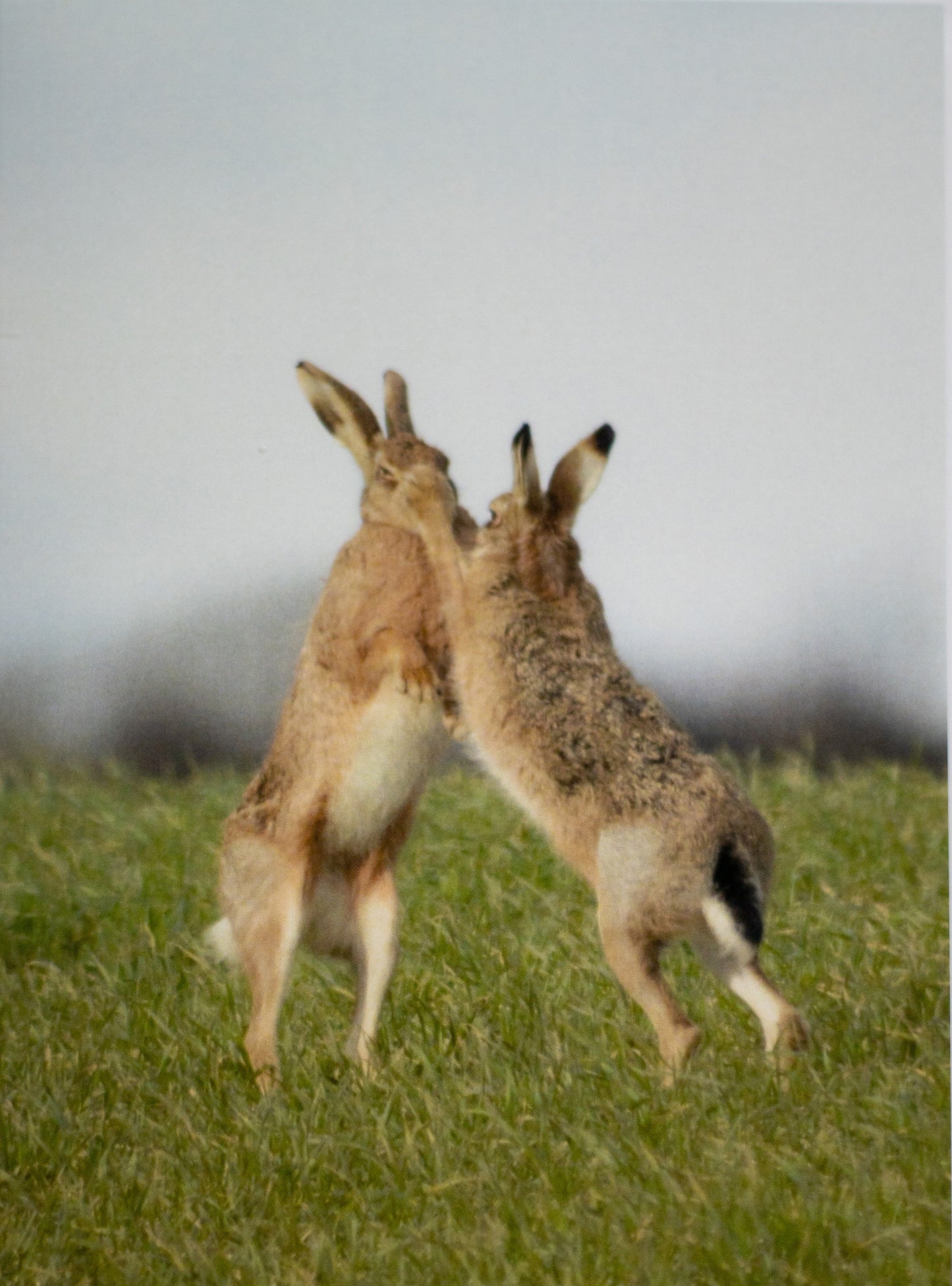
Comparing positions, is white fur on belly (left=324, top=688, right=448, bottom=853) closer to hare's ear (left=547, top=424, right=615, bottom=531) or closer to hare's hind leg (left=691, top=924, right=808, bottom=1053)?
hare's ear (left=547, top=424, right=615, bottom=531)

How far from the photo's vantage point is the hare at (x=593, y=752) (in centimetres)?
327

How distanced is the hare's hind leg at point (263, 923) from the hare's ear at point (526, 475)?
1.00 m

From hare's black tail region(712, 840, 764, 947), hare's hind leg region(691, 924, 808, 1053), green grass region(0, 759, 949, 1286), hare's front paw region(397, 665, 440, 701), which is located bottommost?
green grass region(0, 759, 949, 1286)

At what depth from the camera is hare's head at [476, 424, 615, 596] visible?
3.72m

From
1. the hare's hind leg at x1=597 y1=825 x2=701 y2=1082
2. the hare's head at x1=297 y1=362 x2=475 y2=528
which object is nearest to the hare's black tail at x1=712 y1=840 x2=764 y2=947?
the hare's hind leg at x1=597 y1=825 x2=701 y2=1082

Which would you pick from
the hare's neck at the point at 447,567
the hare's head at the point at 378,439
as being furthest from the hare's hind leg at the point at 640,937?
the hare's head at the point at 378,439

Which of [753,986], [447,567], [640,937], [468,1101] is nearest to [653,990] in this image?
[640,937]

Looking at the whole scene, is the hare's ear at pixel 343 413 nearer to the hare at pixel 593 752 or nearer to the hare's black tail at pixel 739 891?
the hare at pixel 593 752

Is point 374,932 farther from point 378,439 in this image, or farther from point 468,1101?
point 378,439

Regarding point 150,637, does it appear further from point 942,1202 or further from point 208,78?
point 942,1202

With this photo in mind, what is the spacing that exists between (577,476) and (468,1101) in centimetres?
145

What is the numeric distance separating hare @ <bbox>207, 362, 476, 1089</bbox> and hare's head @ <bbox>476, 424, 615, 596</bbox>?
177 mm

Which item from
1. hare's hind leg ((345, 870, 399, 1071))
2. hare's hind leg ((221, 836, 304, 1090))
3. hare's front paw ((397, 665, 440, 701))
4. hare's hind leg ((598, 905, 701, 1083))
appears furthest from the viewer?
hare's front paw ((397, 665, 440, 701))

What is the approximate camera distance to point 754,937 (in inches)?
128
